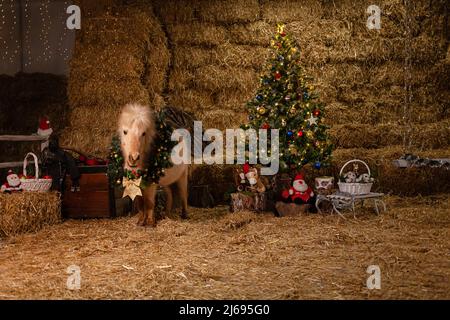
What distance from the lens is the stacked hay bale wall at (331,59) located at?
6805 mm

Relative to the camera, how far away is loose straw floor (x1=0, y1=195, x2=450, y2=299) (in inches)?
118

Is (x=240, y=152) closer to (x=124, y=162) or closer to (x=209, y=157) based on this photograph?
(x=209, y=157)

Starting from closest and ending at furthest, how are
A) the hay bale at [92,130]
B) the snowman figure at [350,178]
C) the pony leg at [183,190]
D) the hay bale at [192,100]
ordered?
the snowman figure at [350,178] → the pony leg at [183,190] → the hay bale at [92,130] → the hay bale at [192,100]

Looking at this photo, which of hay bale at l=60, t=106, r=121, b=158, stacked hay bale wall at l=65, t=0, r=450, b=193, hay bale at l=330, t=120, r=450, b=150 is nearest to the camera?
hay bale at l=60, t=106, r=121, b=158

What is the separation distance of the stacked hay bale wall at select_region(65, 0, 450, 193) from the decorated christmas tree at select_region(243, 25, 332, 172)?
3.45 ft

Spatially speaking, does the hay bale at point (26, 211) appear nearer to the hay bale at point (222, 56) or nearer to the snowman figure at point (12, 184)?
the snowman figure at point (12, 184)

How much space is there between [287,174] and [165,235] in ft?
6.31

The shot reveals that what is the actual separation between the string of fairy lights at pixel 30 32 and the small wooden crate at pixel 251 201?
3837 mm

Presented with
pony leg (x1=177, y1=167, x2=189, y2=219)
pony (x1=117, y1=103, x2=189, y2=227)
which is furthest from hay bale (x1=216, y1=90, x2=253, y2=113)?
pony (x1=117, y1=103, x2=189, y2=227)

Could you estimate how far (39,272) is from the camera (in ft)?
11.5

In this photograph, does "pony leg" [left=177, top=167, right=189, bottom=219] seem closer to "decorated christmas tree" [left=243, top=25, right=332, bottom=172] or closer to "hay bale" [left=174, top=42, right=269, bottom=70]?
"decorated christmas tree" [left=243, top=25, right=332, bottom=172]

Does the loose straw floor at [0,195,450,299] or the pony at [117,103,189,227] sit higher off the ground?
the pony at [117,103,189,227]

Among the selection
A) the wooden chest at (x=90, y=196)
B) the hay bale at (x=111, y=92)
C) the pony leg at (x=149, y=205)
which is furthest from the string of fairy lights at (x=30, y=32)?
the pony leg at (x=149, y=205)

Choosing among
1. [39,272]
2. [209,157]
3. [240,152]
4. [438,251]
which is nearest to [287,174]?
[240,152]
